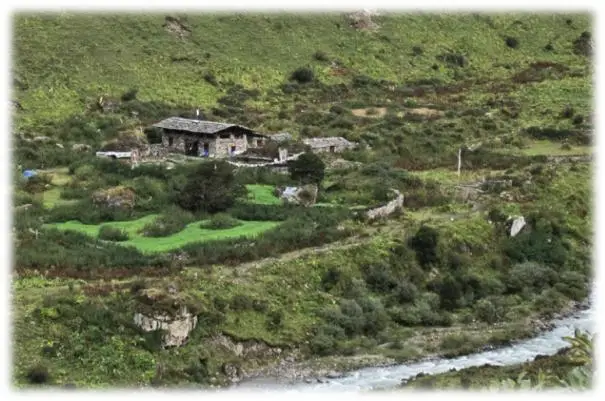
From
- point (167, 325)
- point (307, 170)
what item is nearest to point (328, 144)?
point (307, 170)

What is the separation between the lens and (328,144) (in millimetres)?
54312

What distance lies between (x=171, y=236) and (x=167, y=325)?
7806mm

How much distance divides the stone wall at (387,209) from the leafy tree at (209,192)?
5.56 metres

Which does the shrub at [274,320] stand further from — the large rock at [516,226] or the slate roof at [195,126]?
the slate roof at [195,126]

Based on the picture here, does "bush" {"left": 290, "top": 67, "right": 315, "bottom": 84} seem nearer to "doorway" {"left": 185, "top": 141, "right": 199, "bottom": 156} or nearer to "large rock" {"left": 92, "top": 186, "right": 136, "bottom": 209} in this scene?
"doorway" {"left": 185, "top": 141, "right": 199, "bottom": 156}

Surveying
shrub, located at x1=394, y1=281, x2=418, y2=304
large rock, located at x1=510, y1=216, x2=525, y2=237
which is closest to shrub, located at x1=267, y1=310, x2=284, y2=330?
shrub, located at x1=394, y1=281, x2=418, y2=304

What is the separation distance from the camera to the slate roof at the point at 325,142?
53691 millimetres

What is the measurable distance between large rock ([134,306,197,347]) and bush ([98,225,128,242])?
6.88 metres

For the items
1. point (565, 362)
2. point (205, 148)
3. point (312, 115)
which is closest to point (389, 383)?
point (565, 362)

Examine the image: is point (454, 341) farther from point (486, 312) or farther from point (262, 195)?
point (262, 195)

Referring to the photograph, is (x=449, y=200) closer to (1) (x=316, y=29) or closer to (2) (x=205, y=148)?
(2) (x=205, y=148)

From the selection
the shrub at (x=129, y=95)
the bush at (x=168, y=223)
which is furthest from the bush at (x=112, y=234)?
the shrub at (x=129, y=95)

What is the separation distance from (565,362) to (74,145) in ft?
106

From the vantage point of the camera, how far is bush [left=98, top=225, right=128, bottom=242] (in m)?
34.3
